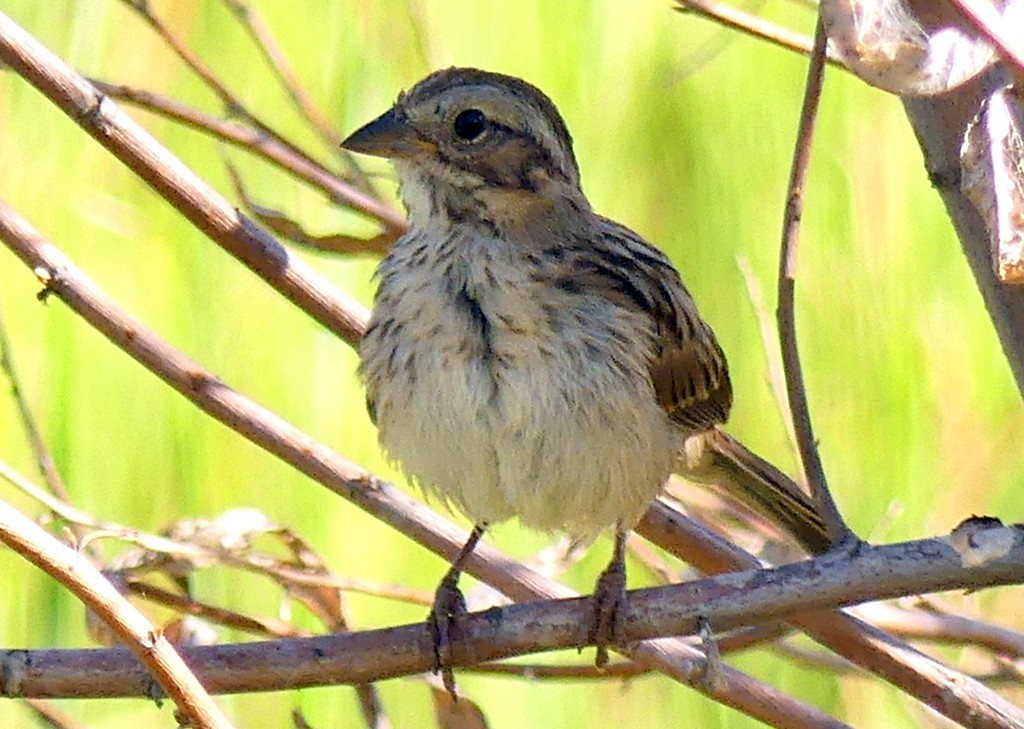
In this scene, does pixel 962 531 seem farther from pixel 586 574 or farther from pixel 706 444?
pixel 586 574

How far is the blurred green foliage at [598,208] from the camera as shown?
294 centimetres

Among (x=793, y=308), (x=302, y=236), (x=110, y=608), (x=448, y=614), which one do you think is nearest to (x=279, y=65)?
(x=302, y=236)

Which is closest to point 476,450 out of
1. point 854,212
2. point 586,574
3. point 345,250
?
point 345,250

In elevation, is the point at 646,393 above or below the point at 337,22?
below

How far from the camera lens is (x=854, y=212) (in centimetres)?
303

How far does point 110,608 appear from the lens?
125 centimetres

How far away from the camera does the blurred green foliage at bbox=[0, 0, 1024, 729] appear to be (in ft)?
9.64

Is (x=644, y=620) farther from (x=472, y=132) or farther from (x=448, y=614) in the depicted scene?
(x=472, y=132)

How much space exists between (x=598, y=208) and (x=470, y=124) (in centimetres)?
84

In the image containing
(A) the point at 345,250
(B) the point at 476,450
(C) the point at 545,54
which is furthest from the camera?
(C) the point at 545,54

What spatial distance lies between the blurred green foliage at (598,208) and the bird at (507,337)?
678mm

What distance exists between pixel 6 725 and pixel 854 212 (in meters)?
1.72

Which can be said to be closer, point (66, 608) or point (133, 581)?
point (133, 581)

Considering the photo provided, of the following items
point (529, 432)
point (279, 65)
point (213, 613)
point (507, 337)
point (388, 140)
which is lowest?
point (213, 613)
